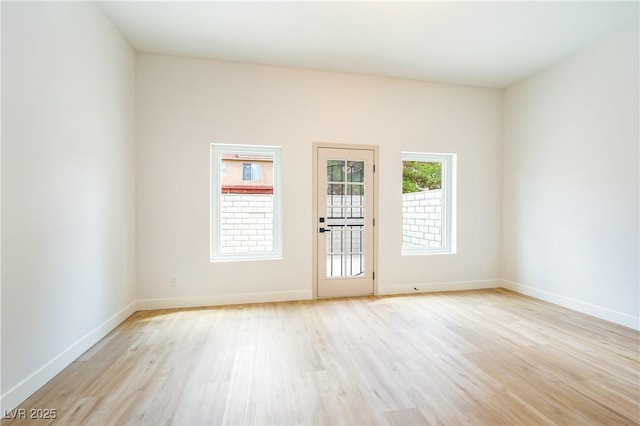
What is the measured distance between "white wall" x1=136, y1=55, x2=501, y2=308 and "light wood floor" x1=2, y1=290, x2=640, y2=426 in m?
0.59

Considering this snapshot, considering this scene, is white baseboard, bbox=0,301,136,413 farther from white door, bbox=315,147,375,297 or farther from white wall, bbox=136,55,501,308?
white door, bbox=315,147,375,297

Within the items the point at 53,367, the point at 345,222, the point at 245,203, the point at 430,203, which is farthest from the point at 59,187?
the point at 430,203

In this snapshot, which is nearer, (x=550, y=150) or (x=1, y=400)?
(x=1, y=400)

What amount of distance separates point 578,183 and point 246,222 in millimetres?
4056

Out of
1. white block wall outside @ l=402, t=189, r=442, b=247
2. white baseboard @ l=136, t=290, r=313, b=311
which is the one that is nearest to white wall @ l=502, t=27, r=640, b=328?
white block wall outside @ l=402, t=189, r=442, b=247

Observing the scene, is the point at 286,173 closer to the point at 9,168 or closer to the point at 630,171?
the point at 9,168

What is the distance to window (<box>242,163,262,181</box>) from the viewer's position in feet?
12.4

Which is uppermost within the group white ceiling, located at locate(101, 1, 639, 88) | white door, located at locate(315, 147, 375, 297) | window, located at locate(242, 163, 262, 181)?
white ceiling, located at locate(101, 1, 639, 88)

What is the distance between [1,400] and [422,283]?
4137 millimetres

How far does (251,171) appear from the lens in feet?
12.4

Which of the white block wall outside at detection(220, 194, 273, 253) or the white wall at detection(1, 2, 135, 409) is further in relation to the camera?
the white block wall outside at detection(220, 194, 273, 253)

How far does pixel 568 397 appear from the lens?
5.84 ft

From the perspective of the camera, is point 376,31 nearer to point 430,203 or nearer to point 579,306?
point 430,203

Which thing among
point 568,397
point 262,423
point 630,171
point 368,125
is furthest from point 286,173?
point 630,171
